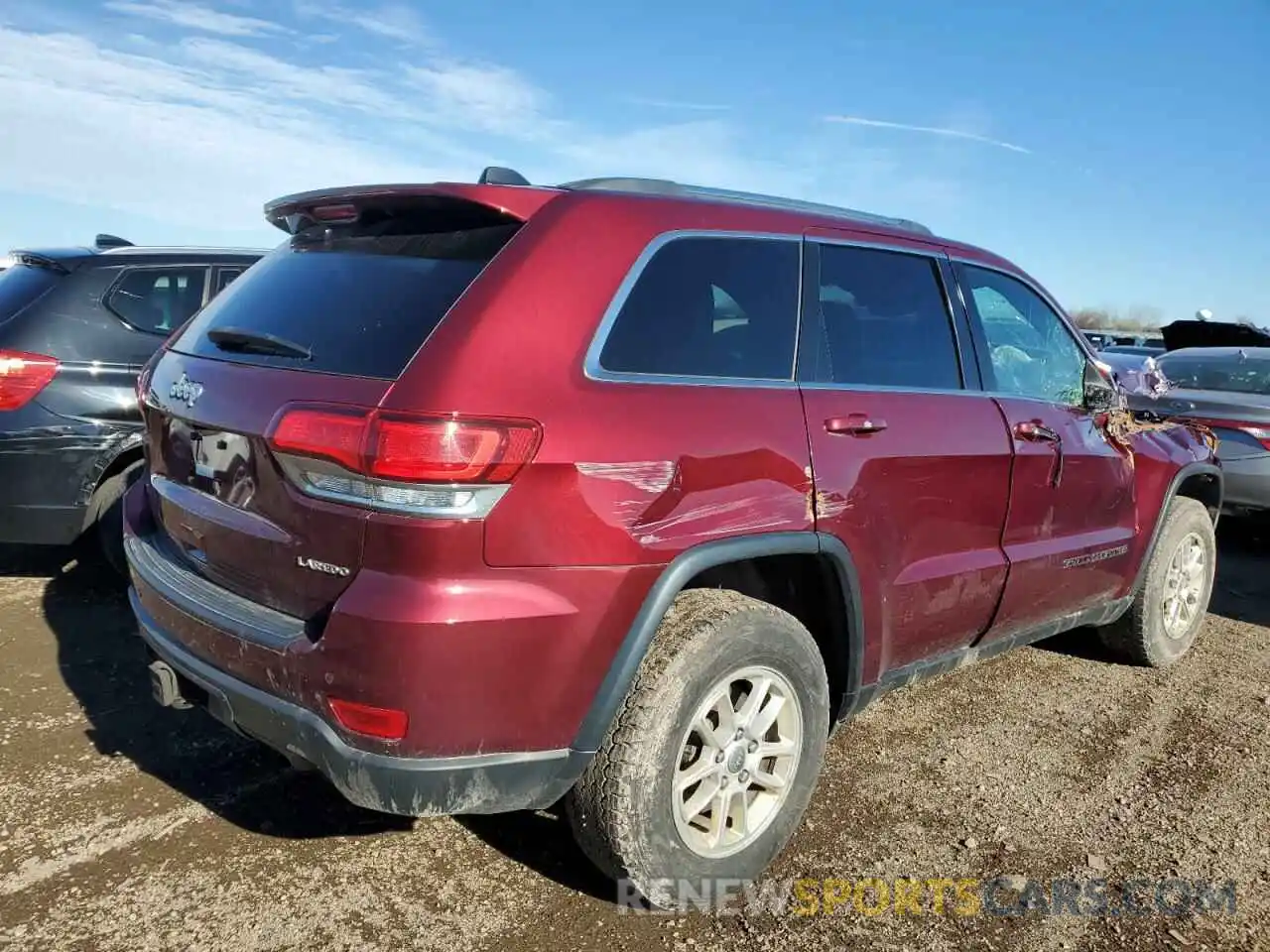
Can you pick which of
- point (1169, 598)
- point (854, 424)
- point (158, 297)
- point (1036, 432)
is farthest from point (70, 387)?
point (1169, 598)

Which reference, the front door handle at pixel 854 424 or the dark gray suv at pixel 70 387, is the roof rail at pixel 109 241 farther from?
the front door handle at pixel 854 424

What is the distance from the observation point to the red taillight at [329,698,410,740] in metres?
2.05

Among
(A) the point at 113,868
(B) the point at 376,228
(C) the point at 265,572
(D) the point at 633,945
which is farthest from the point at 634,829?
(B) the point at 376,228

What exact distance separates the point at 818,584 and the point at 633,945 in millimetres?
1107

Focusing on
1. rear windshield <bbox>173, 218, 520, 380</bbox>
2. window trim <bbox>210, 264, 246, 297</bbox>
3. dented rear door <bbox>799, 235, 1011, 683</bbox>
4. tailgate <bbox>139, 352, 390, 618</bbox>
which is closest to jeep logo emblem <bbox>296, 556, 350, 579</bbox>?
tailgate <bbox>139, 352, 390, 618</bbox>

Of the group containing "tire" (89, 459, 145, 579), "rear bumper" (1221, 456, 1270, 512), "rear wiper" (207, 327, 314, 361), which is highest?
"rear wiper" (207, 327, 314, 361)

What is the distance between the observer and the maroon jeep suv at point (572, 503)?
6.73ft

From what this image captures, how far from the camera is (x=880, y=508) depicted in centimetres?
280

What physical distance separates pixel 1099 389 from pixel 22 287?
4.87 meters

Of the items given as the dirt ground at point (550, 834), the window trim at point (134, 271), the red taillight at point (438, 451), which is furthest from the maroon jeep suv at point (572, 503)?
the window trim at point (134, 271)

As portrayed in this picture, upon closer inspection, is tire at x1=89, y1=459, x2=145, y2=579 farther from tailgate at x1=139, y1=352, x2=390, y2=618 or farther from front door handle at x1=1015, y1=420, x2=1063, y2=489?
front door handle at x1=1015, y1=420, x2=1063, y2=489

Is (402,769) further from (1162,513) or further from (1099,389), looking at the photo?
(1162,513)

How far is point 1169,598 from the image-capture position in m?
4.56

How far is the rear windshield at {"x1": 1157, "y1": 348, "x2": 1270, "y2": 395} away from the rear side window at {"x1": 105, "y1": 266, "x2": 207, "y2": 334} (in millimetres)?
6797
